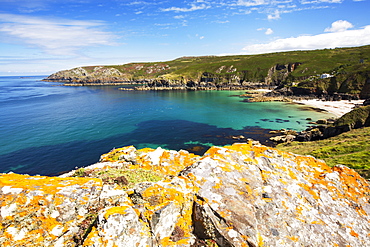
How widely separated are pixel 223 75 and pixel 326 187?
18265 centimetres

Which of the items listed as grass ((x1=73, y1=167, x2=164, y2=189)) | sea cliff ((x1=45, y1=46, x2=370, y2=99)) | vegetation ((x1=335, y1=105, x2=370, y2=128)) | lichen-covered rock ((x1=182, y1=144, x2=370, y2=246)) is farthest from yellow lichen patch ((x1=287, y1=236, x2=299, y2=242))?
sea cliff ((x1=45, y1=46, x2=370, y2=99))

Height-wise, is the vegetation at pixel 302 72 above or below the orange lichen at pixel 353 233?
above

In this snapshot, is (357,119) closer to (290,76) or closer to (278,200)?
(278,200)

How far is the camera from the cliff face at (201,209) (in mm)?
5953

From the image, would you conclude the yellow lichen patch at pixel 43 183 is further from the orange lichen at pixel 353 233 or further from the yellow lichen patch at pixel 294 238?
the orange lichen at pixel 353 233

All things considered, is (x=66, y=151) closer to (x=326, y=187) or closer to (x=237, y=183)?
(x=237, y=183)

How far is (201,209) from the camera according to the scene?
702cm

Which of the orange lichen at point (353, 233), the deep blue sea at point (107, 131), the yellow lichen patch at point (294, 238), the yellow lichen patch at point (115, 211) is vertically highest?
the yellow lichen patch at point (115, 211)

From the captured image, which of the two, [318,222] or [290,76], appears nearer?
[318,222]

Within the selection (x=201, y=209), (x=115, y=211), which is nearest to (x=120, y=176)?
(x=115, y=211)

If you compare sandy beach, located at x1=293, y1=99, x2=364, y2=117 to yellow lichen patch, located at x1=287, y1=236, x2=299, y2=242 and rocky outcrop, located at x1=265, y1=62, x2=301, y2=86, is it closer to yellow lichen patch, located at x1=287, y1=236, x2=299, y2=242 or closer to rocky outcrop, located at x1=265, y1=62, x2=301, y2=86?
rocky outcrop, located at x1=265, y1=62, x2=301, y2=86

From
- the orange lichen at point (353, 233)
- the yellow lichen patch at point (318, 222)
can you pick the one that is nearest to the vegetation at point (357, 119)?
the orange lichen at point (353, 233)

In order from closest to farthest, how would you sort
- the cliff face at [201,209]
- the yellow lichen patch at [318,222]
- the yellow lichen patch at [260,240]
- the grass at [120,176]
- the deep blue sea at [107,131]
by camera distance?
the cliff face at [201,209] → the yellow lichen patch at [260,240] → the yellow lichen patch at [318,222] → the grass at [120,176] → the deep blue sea at [107,131]

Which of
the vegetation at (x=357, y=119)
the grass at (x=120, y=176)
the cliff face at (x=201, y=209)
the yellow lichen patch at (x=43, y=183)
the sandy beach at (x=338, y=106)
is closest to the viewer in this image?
the cliff face at (x=201, y=209)
